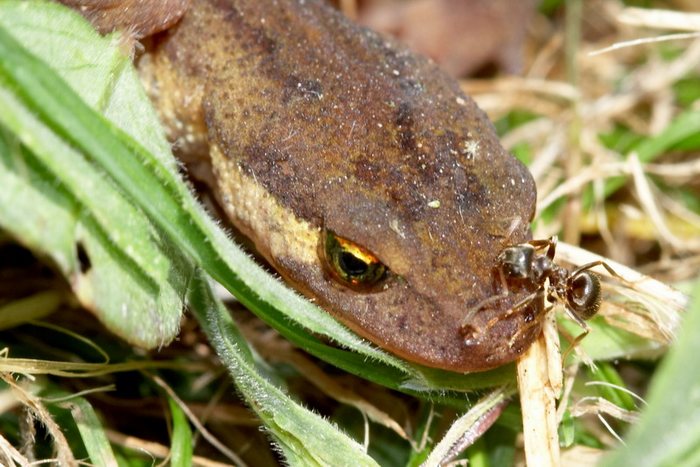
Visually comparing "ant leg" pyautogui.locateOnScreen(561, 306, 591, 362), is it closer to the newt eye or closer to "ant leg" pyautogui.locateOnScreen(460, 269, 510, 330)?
"ant leg" pyautogui.locateOnScreen(460, 269, 510, 330)

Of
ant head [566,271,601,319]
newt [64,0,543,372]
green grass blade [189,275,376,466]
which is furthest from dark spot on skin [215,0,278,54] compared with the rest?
ant head [566,271,601,319]

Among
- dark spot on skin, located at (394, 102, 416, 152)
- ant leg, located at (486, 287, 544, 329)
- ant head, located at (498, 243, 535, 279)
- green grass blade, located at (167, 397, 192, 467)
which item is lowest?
green grass blade, located at (167, 397, 192, 467)

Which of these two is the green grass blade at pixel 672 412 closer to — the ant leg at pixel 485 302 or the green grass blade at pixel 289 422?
the ant leg at pixel 485 302

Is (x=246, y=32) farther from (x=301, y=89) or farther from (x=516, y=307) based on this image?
(x=516, y=307)

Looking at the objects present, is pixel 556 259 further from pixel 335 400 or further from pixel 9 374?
pixel 9 374

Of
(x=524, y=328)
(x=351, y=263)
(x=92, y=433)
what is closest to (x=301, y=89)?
(x=351, y=263)

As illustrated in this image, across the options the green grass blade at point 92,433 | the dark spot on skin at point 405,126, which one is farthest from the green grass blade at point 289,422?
the dark spot on skin at point 405,126
